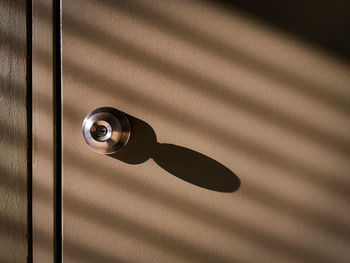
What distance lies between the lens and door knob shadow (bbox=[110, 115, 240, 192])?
440 mm

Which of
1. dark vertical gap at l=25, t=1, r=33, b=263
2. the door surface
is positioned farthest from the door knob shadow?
dark vertical gap at l=25, t=1, r=33, b=263

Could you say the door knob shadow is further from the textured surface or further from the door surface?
the textured surface

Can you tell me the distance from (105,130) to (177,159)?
114 millimetres

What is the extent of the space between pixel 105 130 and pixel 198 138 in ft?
0.45

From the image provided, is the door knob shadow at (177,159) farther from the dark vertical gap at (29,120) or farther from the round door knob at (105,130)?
the dark vertical gap at (29,120)

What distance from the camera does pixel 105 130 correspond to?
0.43 m

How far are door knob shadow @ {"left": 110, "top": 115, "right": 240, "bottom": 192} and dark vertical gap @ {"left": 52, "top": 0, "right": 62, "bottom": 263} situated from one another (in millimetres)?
88

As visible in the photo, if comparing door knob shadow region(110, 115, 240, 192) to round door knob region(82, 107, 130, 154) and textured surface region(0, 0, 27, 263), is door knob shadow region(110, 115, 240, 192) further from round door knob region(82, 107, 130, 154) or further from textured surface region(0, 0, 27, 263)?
textured surface region(0, 0, 27, 263)

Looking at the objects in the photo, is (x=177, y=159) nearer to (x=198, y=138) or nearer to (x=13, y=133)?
(x=198, y=138)

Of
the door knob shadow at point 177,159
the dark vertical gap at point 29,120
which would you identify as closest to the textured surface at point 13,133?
the dark vertical gap at point 29,120

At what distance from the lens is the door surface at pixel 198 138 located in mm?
435

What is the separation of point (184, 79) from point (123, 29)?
11 centimetres

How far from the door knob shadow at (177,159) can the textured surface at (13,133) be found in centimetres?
15

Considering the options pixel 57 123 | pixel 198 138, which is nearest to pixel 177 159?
pixel 198 138
